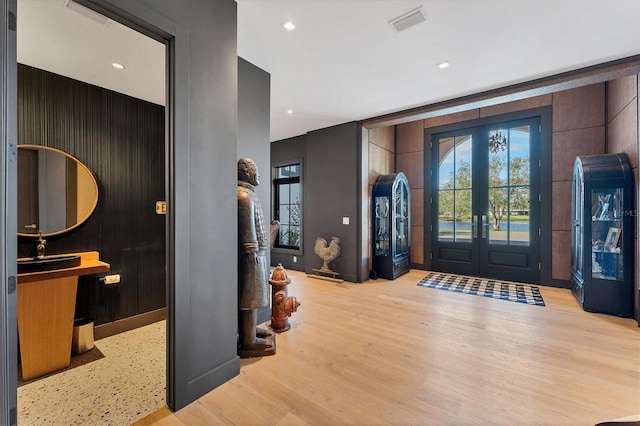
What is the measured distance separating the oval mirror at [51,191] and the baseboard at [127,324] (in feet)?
3.59

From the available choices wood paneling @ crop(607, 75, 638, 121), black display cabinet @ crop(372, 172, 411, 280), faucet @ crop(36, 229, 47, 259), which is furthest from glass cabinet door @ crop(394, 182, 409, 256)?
faucet @ crop(36, 229, 47, 259)

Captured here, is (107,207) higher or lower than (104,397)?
higher

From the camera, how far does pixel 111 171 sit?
3.06 metres

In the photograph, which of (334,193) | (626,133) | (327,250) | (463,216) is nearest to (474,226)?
(463,216)

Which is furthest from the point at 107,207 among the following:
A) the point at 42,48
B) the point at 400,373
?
the point at 400,373

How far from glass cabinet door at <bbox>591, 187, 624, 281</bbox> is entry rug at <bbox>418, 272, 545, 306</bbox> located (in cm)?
83

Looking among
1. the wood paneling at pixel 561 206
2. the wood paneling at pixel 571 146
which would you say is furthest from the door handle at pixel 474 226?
the wood paneling at pixel 571 146

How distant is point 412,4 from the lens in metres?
2.18

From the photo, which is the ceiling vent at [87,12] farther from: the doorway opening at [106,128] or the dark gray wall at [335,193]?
the dark gray wall at [335,193]

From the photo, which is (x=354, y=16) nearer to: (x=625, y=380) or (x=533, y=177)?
(x=625, y=380)

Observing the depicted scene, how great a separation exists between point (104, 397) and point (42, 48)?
2852 mm

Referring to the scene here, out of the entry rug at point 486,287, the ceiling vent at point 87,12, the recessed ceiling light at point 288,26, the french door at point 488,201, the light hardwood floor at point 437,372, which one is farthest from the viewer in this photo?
the french door at point 488,201

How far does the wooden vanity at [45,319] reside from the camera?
7.03 ft

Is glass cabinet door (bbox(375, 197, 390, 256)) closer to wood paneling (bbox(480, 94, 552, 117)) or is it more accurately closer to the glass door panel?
the glass door panel
